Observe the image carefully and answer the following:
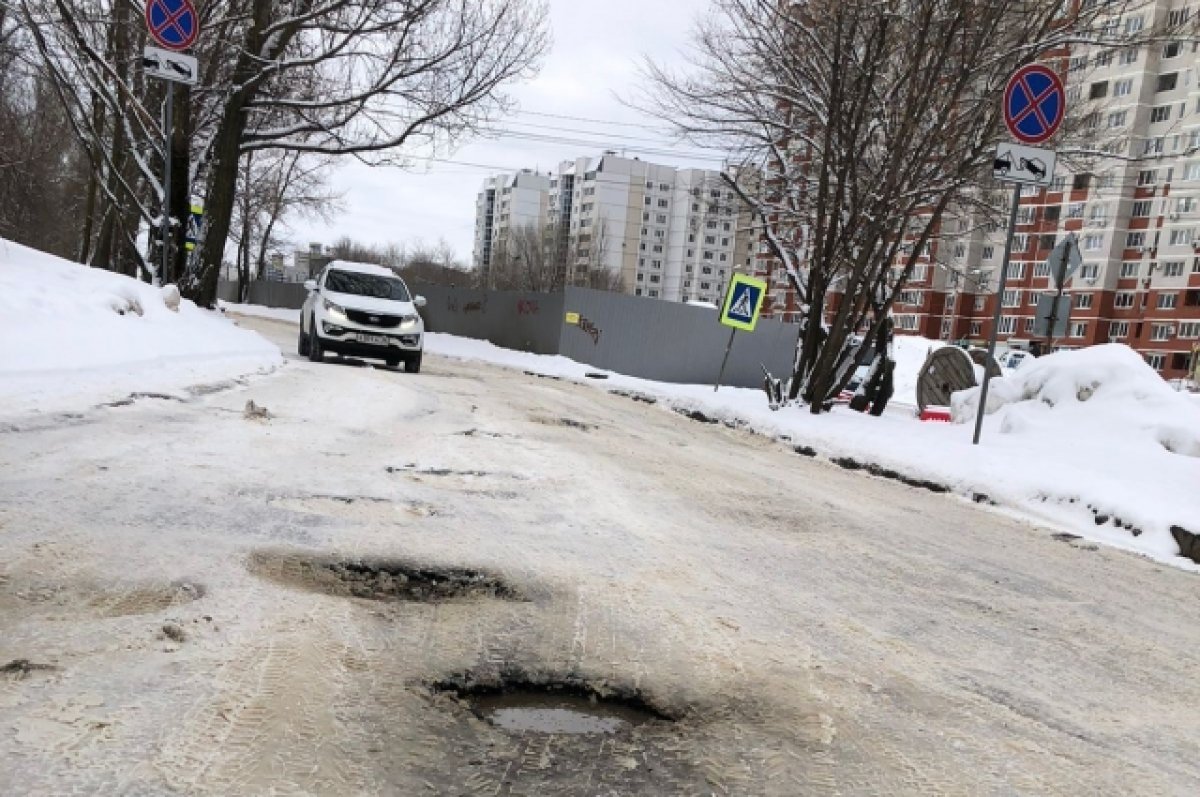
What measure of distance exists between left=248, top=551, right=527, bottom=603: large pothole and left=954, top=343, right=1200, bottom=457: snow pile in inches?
305

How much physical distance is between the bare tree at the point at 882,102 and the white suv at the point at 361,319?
6622mm

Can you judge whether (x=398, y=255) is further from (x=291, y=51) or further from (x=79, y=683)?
(x=79, y=683)

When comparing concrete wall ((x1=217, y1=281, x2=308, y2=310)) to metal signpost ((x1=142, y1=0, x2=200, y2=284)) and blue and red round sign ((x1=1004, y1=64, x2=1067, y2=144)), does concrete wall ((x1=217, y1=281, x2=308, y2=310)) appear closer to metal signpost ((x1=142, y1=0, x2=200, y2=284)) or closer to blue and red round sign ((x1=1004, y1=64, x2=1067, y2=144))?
metal signpost ((x1=142, y1=0, x2=200, y2=284))

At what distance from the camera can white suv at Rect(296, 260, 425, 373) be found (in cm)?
1421

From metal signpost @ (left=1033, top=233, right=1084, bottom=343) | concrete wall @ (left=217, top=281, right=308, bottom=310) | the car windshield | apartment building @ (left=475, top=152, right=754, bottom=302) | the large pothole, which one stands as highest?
apartment building @ (left=475, top=152, right=754, bottom=302)

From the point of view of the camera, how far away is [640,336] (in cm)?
2620

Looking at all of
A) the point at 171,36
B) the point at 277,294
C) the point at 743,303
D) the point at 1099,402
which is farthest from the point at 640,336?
the point at 277,294

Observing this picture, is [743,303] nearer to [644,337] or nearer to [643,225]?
[644,337]

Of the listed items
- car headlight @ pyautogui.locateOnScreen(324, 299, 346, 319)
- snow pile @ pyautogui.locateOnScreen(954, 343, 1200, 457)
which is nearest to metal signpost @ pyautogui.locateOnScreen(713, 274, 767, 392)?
snow pile @ pyautogui.locateOnScreen(954, 343, 1200, 457)

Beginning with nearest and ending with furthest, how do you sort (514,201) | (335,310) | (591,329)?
1. (335,310)
2. (591,329)
3. (514,201)

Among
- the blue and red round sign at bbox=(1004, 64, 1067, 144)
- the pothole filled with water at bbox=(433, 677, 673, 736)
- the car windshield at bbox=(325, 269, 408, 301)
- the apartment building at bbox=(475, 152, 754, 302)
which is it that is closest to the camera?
the pothole filled with water at bbox=(433, 677, 673, 736)

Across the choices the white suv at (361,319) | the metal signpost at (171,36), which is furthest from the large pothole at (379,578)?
the white suv at (361,319)

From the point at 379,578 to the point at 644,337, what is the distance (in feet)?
75.3

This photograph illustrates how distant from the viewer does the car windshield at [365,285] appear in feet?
49.3
